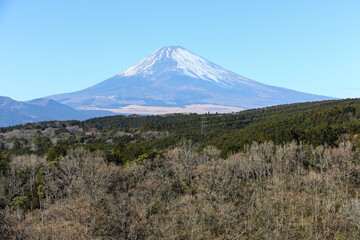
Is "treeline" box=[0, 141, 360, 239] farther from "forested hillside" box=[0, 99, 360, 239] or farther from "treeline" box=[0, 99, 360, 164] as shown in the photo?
"treeline" box=[0, 99, 360, 164]

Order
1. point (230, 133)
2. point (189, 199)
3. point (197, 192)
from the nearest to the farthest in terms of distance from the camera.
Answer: point (189, 199) < point (197, 192) < point (230, 133)

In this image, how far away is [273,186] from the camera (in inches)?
2180

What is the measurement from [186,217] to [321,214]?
1961 cm

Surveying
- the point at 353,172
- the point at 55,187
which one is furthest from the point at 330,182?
the point at 55,187

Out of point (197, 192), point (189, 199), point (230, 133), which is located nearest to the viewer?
point (189, 199)

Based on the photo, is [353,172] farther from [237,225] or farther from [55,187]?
[55,187]

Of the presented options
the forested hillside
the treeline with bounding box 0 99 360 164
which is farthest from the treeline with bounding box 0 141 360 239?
the treeline with bounding box 0 99 360 164

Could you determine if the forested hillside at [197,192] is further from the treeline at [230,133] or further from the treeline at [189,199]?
the treeline at [230,133]

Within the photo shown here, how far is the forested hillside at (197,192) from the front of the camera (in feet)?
145

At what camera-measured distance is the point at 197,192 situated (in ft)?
200

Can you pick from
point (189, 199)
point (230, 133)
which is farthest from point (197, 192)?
point (230, 133)

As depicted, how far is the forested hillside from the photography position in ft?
145

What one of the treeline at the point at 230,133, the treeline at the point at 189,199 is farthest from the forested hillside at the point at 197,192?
the treeline at the point at 230,133

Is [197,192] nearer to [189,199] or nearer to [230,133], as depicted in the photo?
[189,199]
